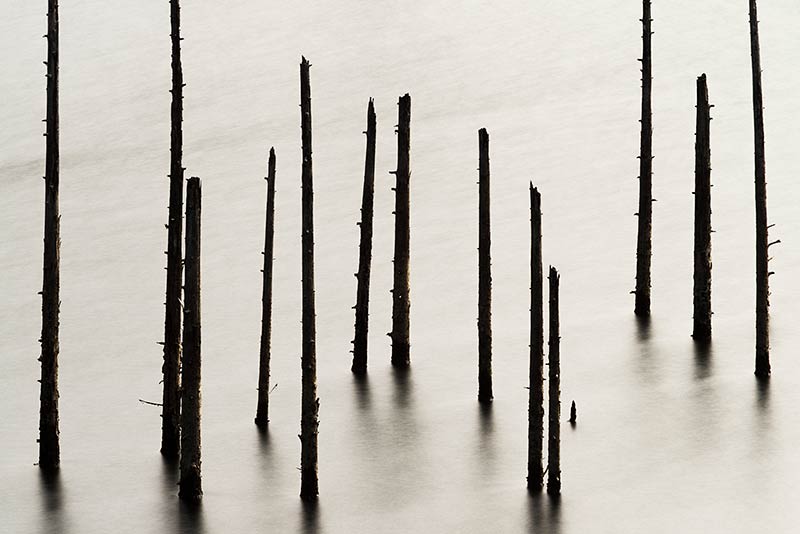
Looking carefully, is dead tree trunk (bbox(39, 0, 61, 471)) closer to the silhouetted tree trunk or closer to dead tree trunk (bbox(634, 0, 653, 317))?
the silhouetted tree trunk

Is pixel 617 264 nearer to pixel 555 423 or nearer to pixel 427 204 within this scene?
pixel 427 204

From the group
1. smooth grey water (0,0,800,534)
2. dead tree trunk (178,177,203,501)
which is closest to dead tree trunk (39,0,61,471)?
smooth grey water (0,0,800,534)

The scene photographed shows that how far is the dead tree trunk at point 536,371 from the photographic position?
52.8 ft

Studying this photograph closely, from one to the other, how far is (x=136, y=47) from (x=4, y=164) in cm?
577

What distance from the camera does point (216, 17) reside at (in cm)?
3612

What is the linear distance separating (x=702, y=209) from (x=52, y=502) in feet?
25.4

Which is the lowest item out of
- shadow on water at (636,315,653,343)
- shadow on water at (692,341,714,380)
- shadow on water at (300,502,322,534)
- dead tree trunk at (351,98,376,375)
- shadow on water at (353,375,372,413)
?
shadow on water at (300,502,322,534)

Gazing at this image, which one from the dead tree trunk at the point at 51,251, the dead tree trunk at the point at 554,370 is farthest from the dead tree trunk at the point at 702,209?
the dead tree trunk at the point at 51,251

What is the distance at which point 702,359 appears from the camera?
65.2 ft

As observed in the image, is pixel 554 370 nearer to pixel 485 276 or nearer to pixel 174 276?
pixel 485 276

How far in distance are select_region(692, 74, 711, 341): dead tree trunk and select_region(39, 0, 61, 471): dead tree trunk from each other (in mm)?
7057

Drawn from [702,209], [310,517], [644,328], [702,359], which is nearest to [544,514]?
[310,517]

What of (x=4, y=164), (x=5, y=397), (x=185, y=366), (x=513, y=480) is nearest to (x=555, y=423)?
(x=513, y=480)

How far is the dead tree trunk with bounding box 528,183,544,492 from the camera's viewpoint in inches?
634
